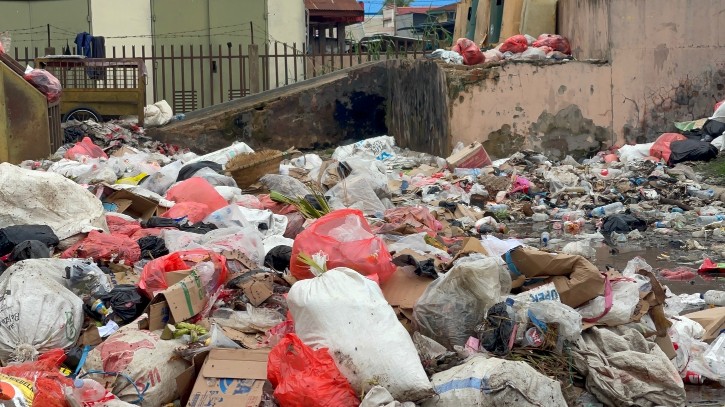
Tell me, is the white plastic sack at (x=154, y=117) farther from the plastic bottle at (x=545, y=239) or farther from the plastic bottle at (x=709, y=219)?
the plastic bottle at (x=709, y=219)

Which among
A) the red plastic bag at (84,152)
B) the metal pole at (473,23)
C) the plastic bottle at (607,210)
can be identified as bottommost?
the plastic bottle at (607,210)

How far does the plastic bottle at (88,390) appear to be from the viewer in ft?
12.3

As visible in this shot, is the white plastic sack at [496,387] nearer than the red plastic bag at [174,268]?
Yes

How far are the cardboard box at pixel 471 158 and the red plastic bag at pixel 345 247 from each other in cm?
598

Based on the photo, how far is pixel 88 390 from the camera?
3.78 metres

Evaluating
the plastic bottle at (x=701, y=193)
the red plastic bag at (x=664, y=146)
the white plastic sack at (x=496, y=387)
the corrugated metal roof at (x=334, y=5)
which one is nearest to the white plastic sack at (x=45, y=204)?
the white plastic sack at (x=496, y=387)

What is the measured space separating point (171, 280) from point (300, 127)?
9.06 m

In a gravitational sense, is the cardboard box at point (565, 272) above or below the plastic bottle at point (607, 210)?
above

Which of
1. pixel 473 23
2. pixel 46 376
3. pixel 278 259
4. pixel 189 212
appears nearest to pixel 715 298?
pixel 278 259

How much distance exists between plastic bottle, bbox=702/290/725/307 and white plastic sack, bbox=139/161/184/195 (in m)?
4.60

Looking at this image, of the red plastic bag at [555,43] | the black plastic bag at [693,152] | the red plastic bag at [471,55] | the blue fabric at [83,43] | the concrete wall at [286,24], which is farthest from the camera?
the concrete wall at [286,24]

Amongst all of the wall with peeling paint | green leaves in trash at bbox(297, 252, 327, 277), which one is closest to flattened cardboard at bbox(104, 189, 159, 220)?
green leaves in trash at bbox(297, 252, 327, 277)

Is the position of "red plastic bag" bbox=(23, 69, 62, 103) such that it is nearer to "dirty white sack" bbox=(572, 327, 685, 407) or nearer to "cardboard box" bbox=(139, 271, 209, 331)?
"cardboard box" bbox=(139, 271, 209, 331)

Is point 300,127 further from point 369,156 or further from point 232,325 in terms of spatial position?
point 232,325
